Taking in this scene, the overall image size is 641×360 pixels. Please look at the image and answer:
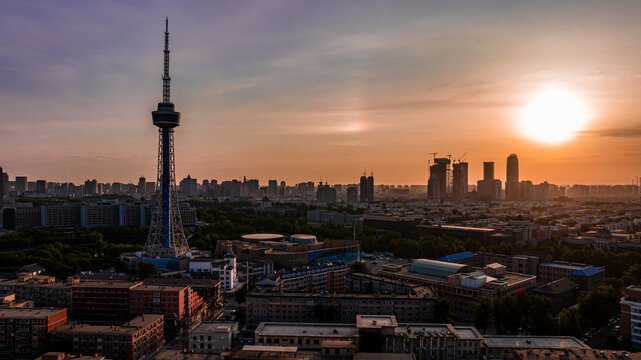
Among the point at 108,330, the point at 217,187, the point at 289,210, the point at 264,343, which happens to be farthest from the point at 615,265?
the point at 217,187

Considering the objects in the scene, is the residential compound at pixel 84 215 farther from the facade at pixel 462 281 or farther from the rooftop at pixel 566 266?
the rooftop at pixel 566 266

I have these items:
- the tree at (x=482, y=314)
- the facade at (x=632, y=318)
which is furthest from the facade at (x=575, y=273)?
the tree at (x=482, y=314)

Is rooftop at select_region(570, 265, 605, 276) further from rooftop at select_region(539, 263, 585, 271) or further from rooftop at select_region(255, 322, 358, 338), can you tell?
rooftop at select_region(255, 322, 358, 338)

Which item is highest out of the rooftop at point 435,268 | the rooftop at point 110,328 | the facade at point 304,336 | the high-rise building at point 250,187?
the high-rise building at point 250,187

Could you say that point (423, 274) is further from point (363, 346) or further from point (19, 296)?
point (19, 296)

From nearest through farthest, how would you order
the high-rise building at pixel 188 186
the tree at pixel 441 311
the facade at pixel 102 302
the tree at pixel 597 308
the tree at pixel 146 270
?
the tree at pixel 441 311 < the tree at pixel 597 308 < the facade at pixel 102 302 < the tree at pixel 146 270 < the high-rise building at pixel 188 186

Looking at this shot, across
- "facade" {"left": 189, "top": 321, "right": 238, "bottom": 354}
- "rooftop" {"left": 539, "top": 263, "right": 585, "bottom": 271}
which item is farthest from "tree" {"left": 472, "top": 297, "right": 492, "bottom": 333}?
"rooftop" {"left": 539, "top": 263, "right": 585, "bottom": 271}
